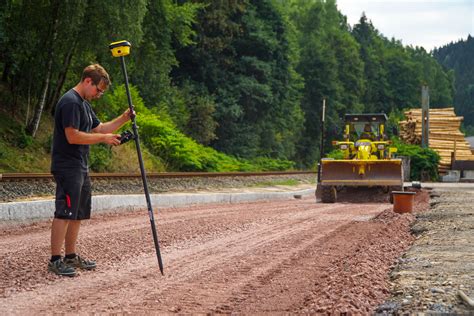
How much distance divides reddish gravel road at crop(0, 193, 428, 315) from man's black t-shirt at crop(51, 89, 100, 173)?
44.0 inches

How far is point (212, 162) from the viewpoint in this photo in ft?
104

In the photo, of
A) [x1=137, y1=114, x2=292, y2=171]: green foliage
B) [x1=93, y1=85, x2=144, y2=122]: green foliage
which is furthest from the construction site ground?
[x1=137, y1=114, x2=292, y2=171]: green foliage

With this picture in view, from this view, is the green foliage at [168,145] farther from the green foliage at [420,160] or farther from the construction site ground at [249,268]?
the construction site ground at [249,268]

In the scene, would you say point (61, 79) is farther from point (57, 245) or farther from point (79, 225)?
point (57, 245)

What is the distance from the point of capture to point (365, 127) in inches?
887

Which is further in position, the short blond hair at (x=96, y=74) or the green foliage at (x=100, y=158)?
the green foliage at (x=100, y=158)

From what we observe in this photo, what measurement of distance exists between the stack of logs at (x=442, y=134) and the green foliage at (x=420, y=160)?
5.46 feet

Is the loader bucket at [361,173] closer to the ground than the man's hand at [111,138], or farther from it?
closer to the ground

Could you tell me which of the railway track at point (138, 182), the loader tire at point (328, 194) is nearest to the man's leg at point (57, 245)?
the railway track at point (138, 182)

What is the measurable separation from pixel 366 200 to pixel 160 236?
1234 cm

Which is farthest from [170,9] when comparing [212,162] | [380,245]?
[380,245]

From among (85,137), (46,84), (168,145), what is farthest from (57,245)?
(168,145)

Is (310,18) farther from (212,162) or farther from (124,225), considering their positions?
(124,225)

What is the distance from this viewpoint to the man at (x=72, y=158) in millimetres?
6824
